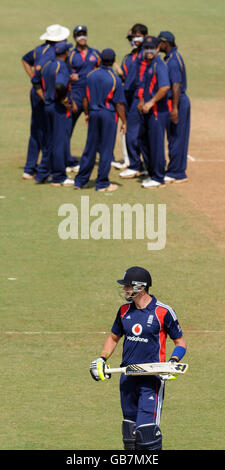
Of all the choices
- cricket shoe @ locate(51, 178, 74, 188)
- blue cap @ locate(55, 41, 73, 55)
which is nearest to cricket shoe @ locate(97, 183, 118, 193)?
cricket shoe @ locate(51, 178, 74, 188)

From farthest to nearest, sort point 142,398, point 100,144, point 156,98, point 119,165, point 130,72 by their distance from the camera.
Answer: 1. point 119,165
2. point 130,72
3. point 100,144
4. point 156,98
5. point 142,398

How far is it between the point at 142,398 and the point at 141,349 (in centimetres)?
43

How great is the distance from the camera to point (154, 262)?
48.9 ft

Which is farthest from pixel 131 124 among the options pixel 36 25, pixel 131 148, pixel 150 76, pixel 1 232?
pixel 36 25

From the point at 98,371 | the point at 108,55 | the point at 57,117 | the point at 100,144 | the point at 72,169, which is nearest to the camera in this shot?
the point at 98,371

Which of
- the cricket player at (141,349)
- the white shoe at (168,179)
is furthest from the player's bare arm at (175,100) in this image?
the cricket player at (141,349)

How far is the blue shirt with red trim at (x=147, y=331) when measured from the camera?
9125 mm

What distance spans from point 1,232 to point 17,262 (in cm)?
143

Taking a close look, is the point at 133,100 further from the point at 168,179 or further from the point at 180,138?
the point at 168,179

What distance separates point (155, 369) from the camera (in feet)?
28.9

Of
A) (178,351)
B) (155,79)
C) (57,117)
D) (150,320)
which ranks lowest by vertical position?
(178,351)

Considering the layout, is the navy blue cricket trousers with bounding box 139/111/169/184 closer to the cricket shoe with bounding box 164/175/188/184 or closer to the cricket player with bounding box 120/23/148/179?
the cricket shoe with bounding box 164/175/188/184

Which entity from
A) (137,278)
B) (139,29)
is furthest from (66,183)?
(137,278)

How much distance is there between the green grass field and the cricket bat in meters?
1.15
